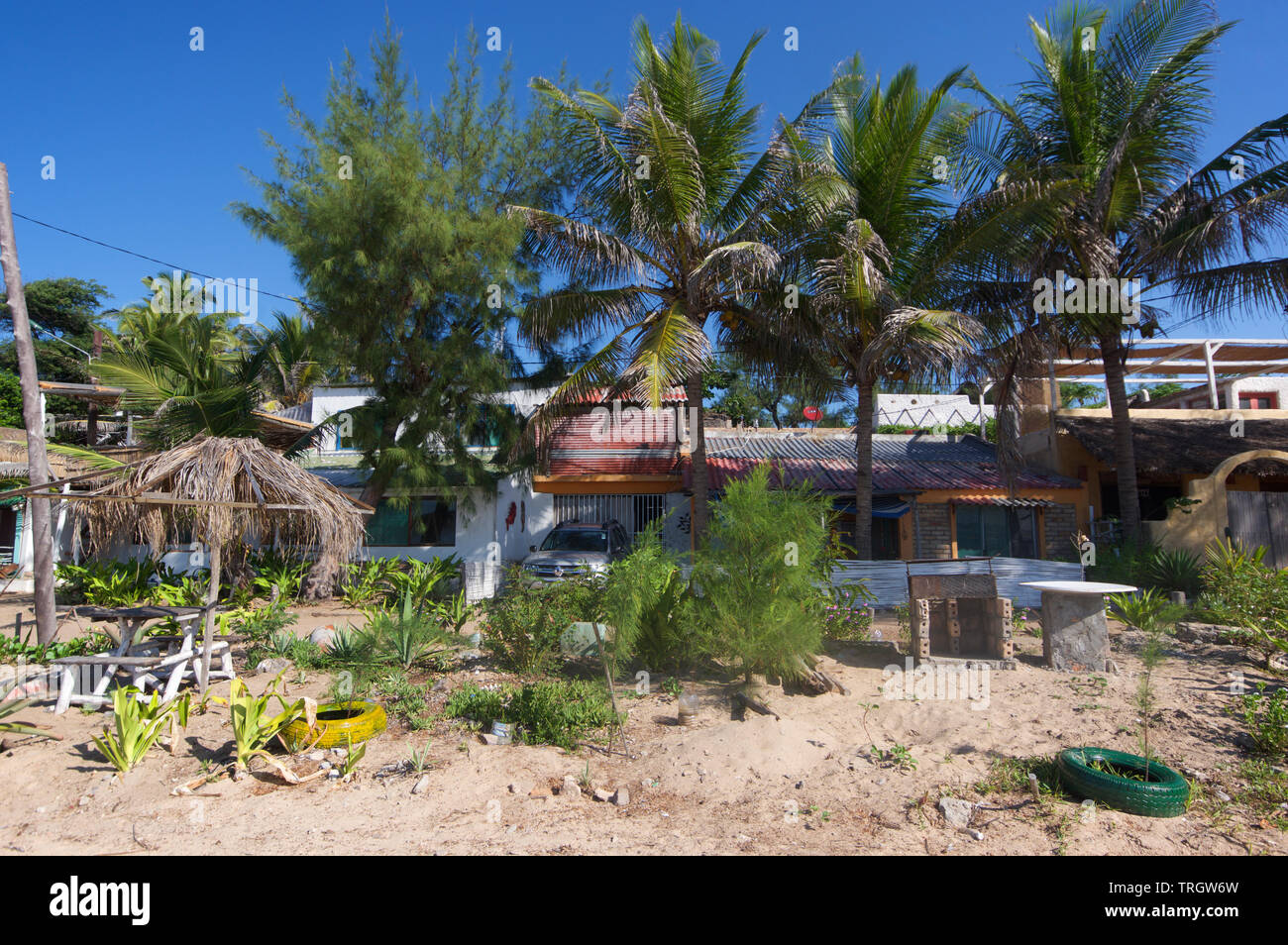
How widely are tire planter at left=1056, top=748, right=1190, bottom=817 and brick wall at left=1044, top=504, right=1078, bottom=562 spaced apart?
12.9 meters

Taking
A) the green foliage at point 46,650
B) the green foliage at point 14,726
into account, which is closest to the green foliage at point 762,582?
the green foliage at point 14,726

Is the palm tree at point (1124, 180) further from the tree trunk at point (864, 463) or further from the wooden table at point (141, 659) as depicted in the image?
the wooden table at point (141, 659)

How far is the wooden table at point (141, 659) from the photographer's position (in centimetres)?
664

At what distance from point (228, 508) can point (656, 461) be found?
11420mm

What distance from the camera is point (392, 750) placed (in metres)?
5.70

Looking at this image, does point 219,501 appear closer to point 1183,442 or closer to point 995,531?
point 995,531

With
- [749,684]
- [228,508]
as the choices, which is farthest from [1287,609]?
[228,508]

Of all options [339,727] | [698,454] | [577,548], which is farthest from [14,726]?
[577,548]

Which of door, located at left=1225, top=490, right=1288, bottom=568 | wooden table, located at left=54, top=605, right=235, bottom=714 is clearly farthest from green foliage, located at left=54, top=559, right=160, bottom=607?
door, located at left=1225, top=490, right=1288, bottom=568

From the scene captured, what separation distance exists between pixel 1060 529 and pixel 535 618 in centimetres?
1432

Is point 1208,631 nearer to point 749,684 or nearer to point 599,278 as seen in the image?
point 749,684

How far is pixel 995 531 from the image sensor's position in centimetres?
1667

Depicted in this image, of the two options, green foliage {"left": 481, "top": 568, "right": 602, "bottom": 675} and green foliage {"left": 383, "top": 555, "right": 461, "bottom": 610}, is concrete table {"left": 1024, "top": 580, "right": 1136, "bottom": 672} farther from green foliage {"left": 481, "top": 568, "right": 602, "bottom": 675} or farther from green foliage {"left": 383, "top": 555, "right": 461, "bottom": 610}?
green foliage {"left": 383, "top": 555, "right": 461, "bottom": 610}

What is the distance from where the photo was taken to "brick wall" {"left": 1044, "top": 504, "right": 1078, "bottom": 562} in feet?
54.2
